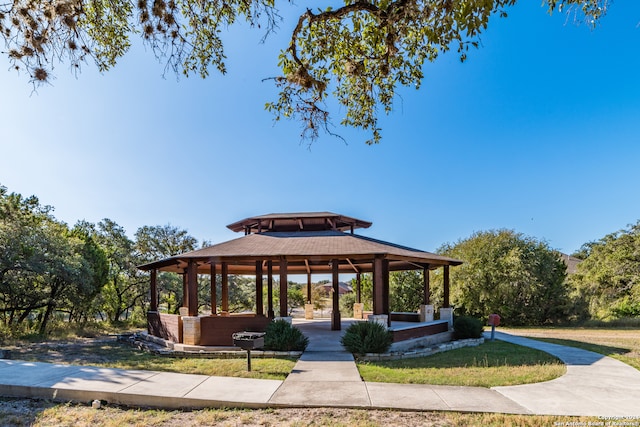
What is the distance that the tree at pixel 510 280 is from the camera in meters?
23.1

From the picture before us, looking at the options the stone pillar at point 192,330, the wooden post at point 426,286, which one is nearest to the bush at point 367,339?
the stone pillar at point 192,330

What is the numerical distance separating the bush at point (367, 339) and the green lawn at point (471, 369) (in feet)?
1.82

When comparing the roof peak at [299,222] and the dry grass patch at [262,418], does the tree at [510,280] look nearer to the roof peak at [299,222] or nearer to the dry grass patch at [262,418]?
the roof peak at [299,222]

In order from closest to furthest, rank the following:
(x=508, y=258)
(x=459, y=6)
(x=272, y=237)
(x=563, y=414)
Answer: (x=459, y=6), (x=563, y=414), (x=272, y=237), (x=508, y=258)

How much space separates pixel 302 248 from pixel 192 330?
167 inches

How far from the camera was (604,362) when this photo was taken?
9750mm

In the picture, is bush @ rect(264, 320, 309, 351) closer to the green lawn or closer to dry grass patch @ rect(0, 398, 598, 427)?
the green lawn

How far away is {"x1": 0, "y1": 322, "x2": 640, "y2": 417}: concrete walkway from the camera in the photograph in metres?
5.89

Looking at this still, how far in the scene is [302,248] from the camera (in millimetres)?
12539

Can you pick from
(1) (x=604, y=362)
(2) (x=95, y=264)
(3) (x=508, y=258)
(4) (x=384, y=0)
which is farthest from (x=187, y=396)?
(3) (x=508, y=258)

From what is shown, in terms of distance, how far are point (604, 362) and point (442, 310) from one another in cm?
605

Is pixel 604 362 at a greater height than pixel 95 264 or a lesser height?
lesser

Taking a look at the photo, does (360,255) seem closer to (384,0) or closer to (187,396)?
(187,396)

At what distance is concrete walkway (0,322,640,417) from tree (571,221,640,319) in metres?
19.4
